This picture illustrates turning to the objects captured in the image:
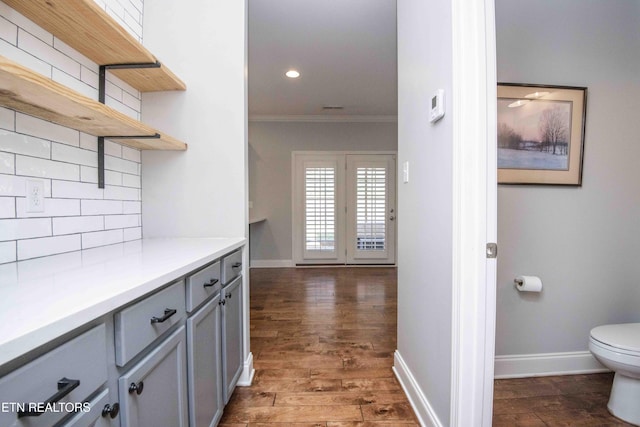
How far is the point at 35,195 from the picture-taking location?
3.48 feet

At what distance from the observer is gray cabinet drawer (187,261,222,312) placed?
1.04m

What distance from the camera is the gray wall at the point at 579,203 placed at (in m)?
1.76

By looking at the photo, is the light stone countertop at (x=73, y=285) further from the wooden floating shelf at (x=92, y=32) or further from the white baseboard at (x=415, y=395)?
the white baseboard at (x=415, y=395)

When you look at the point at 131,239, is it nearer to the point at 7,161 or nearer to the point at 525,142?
the point at 7,161

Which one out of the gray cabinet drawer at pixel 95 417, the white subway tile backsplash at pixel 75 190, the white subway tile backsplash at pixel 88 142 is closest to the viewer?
the gray cabinet drawer at pixel 95 417

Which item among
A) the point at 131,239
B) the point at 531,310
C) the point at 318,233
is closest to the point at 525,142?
the point at 531,310

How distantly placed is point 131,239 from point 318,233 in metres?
3.61

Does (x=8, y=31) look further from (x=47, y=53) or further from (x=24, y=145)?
(x=24, y=145)

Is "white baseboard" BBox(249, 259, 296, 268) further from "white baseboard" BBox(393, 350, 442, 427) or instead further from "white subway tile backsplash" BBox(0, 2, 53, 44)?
"white subway tile backsplash" BBox(0, 2, 53, 44)

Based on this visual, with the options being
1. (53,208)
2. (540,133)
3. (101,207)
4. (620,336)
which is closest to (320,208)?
(540,133)

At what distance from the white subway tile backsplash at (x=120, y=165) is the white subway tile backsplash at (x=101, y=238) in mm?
317

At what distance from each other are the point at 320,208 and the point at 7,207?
4.23 m

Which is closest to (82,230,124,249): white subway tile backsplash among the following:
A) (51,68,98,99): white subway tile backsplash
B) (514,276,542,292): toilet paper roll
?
(51,68,98,99): white subway tile backsplash

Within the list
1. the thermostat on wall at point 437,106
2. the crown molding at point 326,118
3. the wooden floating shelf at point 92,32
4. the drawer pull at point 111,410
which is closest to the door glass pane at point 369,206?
the crown molding at point 326,118
